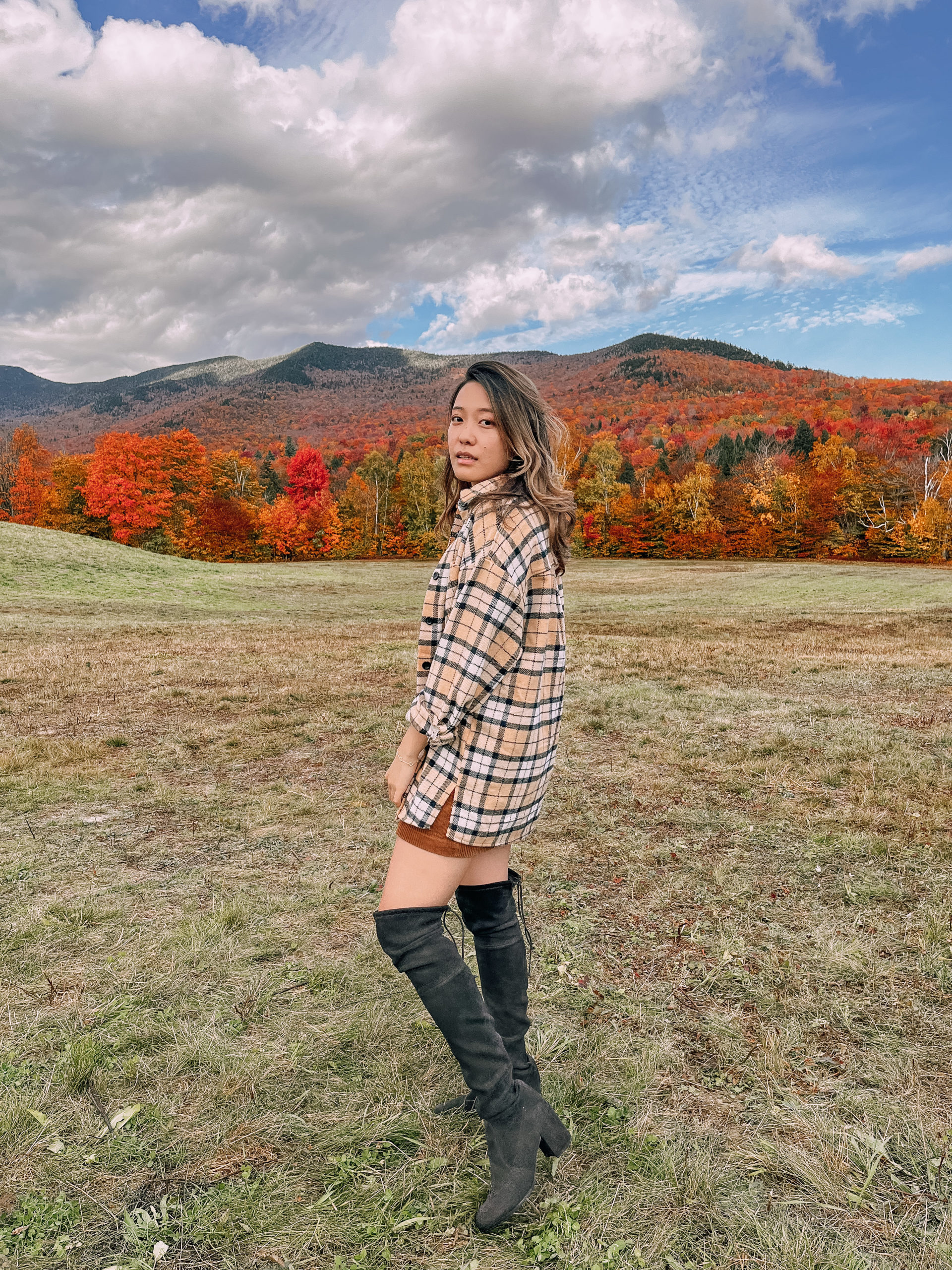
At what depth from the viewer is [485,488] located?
78.8 inches

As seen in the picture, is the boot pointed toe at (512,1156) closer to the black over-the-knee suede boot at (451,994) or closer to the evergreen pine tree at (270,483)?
the black over-the-knee suede boot at (451,994)

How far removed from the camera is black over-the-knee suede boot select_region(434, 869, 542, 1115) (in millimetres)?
2250

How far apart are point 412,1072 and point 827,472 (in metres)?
61.5

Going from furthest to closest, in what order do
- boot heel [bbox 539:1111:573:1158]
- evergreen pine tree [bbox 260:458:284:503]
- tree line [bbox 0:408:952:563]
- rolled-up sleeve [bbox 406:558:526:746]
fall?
evergreen pine tree [bbox 260:458:284:503]
tree line [bbox 0:408:952:563]
boot heel [bbox 539:1111:573:1158]
rolled-up sleeve [bbox 406:558:526:746]

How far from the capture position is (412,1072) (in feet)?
8.84

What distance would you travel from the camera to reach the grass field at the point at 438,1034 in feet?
6.72

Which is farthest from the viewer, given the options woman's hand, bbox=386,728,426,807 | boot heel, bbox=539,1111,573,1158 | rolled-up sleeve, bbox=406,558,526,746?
boot heel, bbox=539,1111,573,1158

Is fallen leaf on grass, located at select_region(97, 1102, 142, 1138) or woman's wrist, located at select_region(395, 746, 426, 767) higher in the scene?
woman's wrist, located at select_region(395, 746, 426, 767)

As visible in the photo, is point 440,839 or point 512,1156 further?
point 512,1156

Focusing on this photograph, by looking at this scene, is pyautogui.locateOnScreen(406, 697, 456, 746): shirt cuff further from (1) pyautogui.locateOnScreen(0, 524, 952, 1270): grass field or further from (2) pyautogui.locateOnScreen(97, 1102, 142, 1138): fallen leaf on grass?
(2) pyautogui.locateOnScreen(97, 1102, 142, 1138): fallen leaf on grass

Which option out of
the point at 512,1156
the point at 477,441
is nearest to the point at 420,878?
the point at 512,1156

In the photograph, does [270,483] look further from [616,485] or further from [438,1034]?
[438,1034]

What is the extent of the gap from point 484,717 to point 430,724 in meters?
0.16

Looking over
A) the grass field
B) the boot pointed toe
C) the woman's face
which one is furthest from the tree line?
the boot pointed toe
